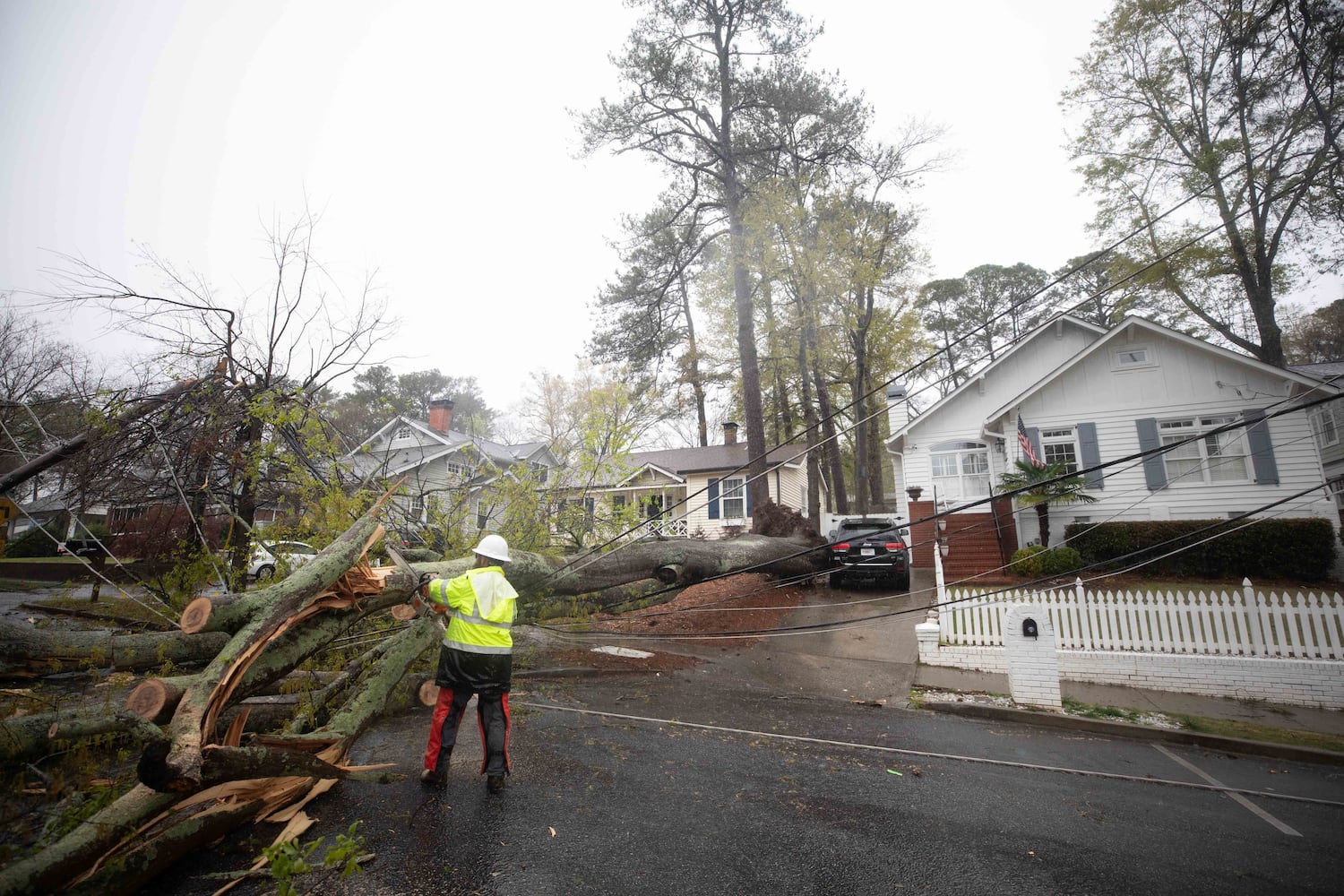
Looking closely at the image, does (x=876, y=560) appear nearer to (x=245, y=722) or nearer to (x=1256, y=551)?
(x=1256, y=551)

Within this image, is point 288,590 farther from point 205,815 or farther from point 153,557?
point 153,557

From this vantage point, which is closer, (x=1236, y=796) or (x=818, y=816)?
(x=818, y=816)

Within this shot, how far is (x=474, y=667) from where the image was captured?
3.90m

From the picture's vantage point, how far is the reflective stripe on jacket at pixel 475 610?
12.8 ft

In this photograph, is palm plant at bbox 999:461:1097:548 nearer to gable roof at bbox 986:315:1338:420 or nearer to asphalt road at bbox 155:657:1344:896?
gable roof at bbox 986:315:1338:420

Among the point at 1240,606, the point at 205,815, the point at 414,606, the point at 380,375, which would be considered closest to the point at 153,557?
the point at 414,606

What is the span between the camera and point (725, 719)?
572cm

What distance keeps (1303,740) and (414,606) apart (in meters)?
8.13

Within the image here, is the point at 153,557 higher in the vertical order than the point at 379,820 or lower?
higher

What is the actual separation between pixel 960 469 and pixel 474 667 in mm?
16242

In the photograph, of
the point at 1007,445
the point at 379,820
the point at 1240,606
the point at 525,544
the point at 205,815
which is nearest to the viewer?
the point at 205,815

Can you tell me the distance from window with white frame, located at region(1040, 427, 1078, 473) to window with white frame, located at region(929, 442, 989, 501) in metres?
1.49

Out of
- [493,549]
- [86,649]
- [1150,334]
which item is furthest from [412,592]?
[1150,334]

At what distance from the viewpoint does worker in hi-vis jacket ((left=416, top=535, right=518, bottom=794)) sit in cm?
378
